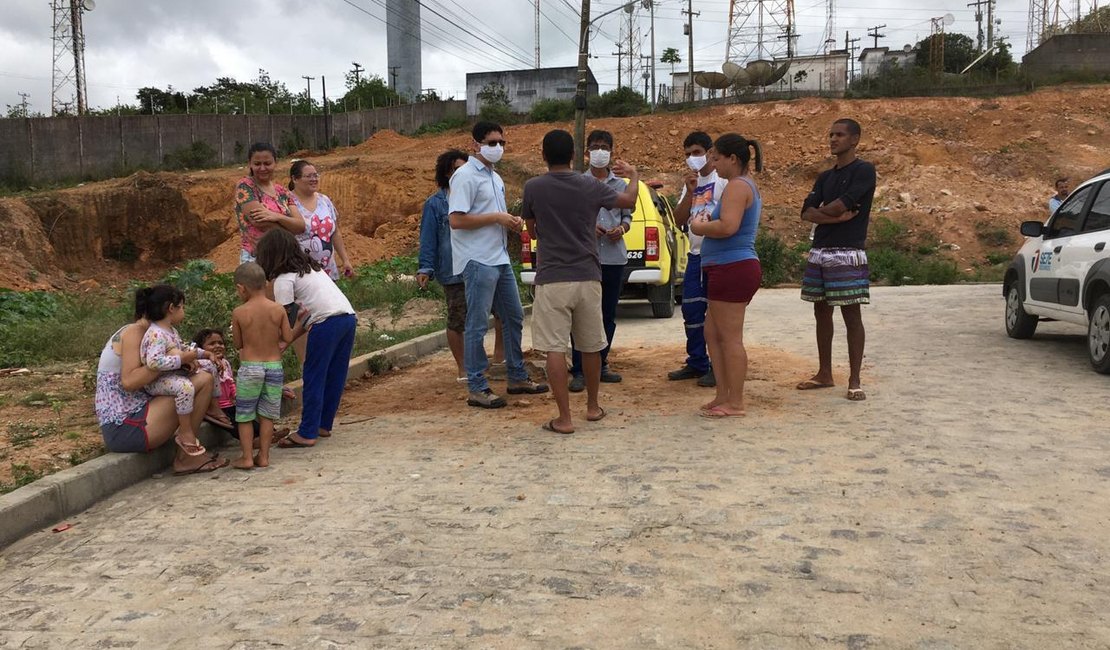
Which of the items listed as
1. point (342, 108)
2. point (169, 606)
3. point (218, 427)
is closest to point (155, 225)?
point (342, 108)

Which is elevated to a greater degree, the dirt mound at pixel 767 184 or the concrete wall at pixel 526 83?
the concrete wall at pixel 526 83

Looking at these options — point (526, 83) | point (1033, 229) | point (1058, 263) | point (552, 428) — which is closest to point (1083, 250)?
point (1058, 263)

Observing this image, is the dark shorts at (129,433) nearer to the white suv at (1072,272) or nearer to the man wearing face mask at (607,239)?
the man wearing face mask at (607,239)

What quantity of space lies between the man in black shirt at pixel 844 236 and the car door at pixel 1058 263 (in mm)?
3005

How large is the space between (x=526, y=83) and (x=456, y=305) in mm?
47881

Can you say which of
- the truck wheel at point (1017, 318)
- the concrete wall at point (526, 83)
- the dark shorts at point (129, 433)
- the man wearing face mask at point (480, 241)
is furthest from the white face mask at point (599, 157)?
the concrete wall at point (526, 83)

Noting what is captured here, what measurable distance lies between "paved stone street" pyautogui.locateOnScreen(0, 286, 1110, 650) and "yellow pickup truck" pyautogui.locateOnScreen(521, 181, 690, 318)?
5899 millimetres

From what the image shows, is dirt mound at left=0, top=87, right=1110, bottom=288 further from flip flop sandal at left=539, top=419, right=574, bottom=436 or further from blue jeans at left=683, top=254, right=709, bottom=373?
flip flop sandal at left=539, top=419, right=574, bottom=436

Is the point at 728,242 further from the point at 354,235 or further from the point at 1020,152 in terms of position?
the point at 1020,152

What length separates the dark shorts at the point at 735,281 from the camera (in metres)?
5.96

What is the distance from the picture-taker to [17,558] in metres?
3.93

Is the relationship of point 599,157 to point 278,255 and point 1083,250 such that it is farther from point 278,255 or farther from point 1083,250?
point 1083,250

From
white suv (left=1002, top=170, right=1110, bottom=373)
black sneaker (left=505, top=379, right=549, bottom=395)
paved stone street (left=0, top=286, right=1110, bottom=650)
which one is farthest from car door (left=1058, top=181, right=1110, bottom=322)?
black sneaker (left=505, top=379, right=549, bottom=395)

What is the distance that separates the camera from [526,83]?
53.0 metres
